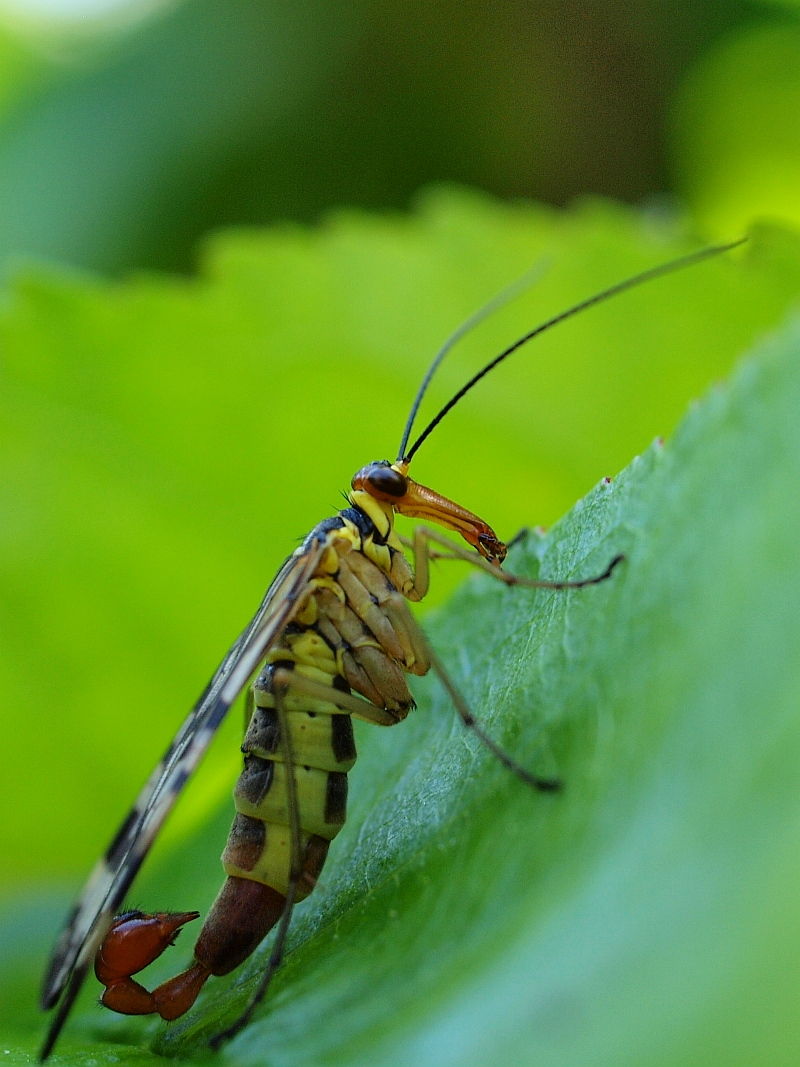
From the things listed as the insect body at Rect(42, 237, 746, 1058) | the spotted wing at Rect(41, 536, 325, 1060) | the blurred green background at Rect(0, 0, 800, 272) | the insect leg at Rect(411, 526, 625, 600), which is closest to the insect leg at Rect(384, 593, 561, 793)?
the insect body at Rect(42, 237, 746, 1058)

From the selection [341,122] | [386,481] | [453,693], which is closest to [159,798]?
[453,693]

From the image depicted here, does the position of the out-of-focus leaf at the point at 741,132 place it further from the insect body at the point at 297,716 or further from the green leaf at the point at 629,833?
the green leaf at the point at 629,833

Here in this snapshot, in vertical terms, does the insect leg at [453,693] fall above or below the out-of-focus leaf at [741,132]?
below

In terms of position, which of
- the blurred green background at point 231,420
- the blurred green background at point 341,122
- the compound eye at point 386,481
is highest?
the blurred green background at point 341,122

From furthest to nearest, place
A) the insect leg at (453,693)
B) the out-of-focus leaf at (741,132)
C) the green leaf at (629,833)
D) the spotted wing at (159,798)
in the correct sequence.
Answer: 1. the out-of-focus leaf at (741,132)
2. the spotted wing at (159,798)
3. the insect leg at (453,693)
4. the green leaf at (629,833)

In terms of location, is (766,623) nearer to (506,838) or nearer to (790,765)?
(790,765)

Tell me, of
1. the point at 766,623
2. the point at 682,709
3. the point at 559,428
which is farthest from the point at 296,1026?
the point at 559,428

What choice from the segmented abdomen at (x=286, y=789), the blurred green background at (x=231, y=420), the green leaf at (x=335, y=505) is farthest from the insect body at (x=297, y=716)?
the blurred green background at (x=231, y=420)

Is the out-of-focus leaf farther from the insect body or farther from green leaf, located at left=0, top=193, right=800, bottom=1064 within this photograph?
the insect body
